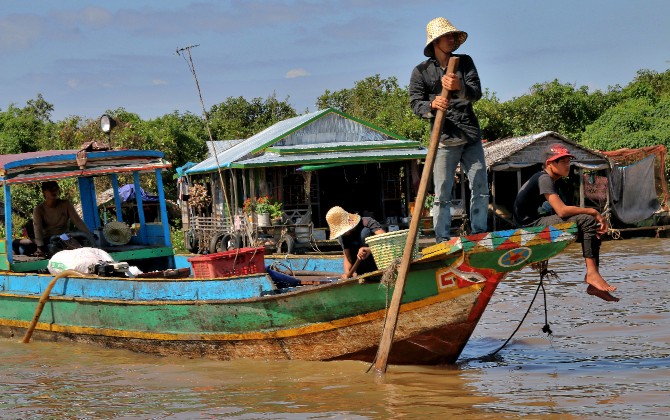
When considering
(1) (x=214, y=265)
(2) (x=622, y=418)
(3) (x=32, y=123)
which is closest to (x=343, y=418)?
(2) (x=622, y=418)

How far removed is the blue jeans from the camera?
262 inches

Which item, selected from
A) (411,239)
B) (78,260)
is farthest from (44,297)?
Result: (411,239)

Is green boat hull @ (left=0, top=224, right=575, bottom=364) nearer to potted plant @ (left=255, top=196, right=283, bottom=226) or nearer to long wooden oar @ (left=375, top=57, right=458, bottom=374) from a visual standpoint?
long wooden oar @ (left=375, top=57, right=458, bottom=374)

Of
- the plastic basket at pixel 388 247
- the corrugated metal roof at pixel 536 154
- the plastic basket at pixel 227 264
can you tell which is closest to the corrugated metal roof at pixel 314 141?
the corrugated metal roof at pixel 536 154

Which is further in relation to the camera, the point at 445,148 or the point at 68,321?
the point at 68,321

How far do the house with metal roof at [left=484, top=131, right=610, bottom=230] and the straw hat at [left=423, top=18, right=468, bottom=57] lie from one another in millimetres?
14454

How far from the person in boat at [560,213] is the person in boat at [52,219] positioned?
5.48m

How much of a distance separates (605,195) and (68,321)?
16.0 m

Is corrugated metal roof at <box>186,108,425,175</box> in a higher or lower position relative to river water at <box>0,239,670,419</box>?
higher

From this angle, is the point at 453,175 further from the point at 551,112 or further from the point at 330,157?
the point at 551,112

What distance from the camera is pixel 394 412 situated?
6195mm

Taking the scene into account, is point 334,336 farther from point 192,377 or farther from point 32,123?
point 32,123

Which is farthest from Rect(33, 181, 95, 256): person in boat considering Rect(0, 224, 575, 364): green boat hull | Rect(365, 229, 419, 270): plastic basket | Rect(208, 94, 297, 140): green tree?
Rect(208, 94, 297, 140): green tree

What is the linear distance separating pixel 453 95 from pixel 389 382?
89.3 inches
